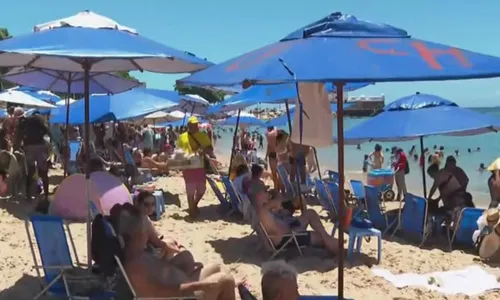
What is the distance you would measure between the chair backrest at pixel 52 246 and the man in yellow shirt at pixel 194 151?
3778mm

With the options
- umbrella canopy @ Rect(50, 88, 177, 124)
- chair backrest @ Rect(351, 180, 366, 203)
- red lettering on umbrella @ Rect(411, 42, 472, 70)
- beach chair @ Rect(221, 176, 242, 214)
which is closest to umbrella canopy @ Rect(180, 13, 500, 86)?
red lettering on umbrella @ Rect(411, 42, 472, 70)

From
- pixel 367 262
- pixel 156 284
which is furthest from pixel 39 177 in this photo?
pixel 156 284

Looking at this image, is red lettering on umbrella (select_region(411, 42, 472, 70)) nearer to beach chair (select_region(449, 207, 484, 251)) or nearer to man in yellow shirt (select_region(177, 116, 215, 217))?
beach chair (select_region(449, 207, 484, 251))

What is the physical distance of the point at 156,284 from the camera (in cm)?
385

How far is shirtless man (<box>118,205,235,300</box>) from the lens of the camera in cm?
385

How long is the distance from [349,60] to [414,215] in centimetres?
458

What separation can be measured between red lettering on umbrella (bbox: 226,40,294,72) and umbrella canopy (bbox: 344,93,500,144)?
4.38 metres

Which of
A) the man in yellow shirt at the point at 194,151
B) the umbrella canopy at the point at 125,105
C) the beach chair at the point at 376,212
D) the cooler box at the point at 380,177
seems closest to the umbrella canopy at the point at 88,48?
the man in yellow shirt at the point at 194,151

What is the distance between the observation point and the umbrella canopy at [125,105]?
920cm

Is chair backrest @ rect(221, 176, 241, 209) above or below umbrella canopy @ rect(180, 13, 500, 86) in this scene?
below

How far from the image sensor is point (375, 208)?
794cm

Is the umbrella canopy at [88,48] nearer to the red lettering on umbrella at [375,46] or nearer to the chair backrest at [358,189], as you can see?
the red lettering on umbrella at [375,46]

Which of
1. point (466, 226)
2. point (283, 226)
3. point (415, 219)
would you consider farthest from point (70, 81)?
point (466, 226)

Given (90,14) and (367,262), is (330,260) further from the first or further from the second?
(90,14)
